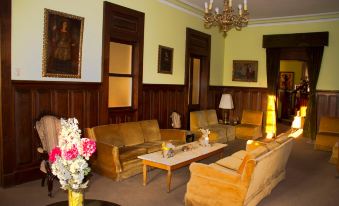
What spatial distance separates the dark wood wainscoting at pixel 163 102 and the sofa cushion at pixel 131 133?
36.3 inches

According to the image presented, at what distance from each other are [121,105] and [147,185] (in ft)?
7.35

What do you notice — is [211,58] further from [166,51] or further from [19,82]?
[19,82]

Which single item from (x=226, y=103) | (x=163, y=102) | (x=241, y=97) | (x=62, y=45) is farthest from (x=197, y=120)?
(x=62, y=45)

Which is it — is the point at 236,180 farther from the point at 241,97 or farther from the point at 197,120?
the point at 241,97

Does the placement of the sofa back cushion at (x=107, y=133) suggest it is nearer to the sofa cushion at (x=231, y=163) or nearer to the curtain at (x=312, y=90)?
the sofa cushion at (x=231, y=163)

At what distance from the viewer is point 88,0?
550 cm

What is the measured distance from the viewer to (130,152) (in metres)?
5.26

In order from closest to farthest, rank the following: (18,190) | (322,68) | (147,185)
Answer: (18,190) < (147,185) < (322,68)

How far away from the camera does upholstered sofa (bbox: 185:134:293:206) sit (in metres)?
3.61

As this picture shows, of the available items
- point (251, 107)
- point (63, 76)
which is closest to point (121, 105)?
point (63, 76)

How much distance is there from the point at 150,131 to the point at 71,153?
4.04 m

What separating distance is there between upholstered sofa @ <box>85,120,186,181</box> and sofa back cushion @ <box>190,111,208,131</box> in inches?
55.6

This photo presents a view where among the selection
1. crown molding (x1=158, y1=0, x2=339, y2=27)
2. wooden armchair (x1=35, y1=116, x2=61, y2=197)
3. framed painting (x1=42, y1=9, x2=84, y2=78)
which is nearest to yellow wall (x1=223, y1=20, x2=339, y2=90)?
crown molding (x1=158, y1=0, x2=339, y2=27)

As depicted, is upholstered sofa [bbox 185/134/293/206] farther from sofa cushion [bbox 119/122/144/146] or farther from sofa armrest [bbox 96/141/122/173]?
sofa cushion [bbox 119/122/144/146]
